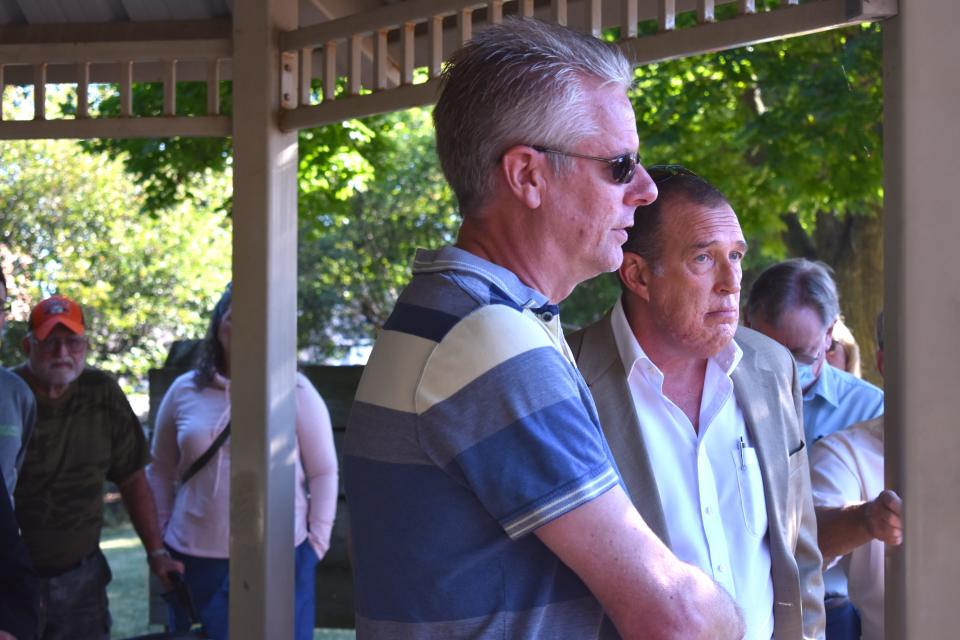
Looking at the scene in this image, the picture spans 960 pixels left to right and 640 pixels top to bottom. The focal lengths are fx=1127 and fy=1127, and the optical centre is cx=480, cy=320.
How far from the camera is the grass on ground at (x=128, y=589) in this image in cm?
986

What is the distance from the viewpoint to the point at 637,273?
2.60 meters

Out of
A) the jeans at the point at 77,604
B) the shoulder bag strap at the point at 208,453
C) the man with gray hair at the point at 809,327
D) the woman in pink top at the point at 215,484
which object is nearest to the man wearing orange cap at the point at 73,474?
the jeans at the point at 77,604

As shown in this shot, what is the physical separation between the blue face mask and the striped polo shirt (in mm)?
2678

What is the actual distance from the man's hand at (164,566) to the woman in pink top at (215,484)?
0.18ft

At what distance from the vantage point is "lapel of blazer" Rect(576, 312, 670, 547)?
234 centimetres

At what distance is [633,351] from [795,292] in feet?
5.70

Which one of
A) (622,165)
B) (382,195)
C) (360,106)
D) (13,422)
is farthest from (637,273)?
(382,195)

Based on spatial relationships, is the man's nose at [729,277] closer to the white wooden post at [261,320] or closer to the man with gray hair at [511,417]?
the man with gray hair at [511,417]

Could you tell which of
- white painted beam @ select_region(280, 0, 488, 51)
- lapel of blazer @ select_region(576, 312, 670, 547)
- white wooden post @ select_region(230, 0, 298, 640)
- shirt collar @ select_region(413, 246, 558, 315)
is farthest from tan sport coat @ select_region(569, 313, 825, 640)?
white wooden post @ select_region(230, 0, 298, 640)

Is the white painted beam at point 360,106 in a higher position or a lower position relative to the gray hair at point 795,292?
higher

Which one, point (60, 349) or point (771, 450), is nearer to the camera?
point (771, 450)

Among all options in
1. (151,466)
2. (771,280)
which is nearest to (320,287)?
(151,466)

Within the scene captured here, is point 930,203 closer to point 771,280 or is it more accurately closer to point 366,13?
point 366,13

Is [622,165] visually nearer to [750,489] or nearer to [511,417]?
[511,417]
